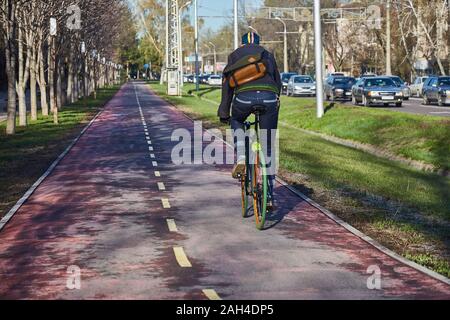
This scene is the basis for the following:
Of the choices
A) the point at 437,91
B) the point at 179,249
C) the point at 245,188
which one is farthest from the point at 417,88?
the point at 179,249

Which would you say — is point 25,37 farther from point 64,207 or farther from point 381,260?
point 381,260

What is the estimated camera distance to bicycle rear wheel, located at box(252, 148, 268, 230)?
403 inches

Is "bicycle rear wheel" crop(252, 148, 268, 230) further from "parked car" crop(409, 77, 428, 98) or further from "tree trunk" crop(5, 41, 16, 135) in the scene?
"parked car" crop(409, 77, 428, 98)

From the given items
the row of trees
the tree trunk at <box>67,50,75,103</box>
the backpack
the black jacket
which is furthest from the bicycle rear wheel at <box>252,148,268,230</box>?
the tree trunk at <box>67,50,75,103</box>

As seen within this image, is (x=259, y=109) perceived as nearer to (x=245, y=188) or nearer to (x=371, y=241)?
(x=245, y=188)

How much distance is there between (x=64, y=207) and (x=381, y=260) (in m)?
5.72

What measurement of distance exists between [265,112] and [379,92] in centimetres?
3616

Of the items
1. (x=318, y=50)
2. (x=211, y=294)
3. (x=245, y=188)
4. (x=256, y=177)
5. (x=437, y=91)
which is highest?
(x=318, y=50)

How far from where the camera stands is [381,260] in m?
8.98

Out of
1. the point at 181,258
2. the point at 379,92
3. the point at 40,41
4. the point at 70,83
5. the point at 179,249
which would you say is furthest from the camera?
the point at 70,83

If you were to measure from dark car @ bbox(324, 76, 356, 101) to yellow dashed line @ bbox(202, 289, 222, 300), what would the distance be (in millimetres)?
50635

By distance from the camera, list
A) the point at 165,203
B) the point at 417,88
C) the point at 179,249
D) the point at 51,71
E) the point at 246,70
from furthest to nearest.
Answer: the point at 417,88
the point at 51,71
the point at 165,203
the point at 246,70
the point at 179,249

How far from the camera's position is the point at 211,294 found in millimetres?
7305
